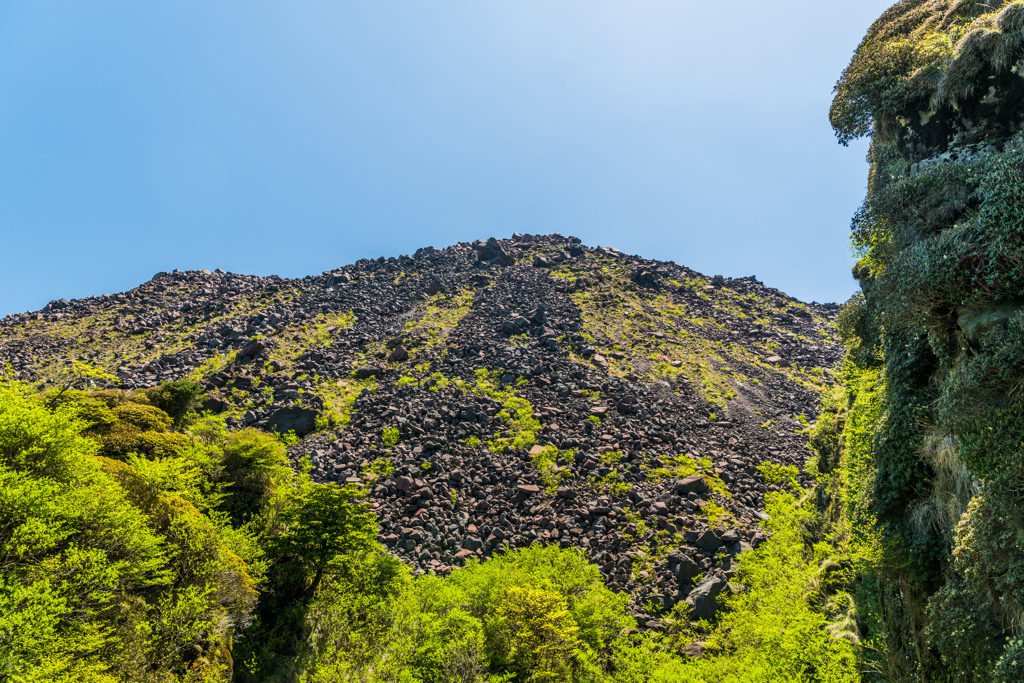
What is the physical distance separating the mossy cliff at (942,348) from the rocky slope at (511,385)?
8521mm

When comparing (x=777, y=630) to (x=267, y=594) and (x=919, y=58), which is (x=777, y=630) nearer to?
(x=267, y=594)

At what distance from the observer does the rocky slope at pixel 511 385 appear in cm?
2492

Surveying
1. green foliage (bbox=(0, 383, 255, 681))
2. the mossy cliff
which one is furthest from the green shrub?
the mossy cliff

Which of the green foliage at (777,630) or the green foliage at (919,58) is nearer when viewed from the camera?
the green foliage at (919,58)

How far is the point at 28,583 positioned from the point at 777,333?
67449 mm

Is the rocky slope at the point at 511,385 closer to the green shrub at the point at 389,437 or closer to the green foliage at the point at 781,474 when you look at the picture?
the green shrub at the point at 389,437

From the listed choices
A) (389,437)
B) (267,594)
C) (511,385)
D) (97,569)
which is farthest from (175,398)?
(511,385)

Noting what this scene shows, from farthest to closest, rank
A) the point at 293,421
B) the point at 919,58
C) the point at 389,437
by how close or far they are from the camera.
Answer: the point at 293,421 < the point at 389,437 < the point at 919,58

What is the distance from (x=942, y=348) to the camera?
11578 mm

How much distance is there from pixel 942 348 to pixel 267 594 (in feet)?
80.3

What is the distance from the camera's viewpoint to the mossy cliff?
337 inches

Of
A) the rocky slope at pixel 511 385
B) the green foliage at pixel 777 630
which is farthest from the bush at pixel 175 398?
the green foliage at pixel 777 630

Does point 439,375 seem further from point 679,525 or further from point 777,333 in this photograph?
point 777,333

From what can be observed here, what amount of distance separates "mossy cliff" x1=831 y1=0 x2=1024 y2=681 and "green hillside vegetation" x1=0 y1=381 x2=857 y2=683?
3.98m
